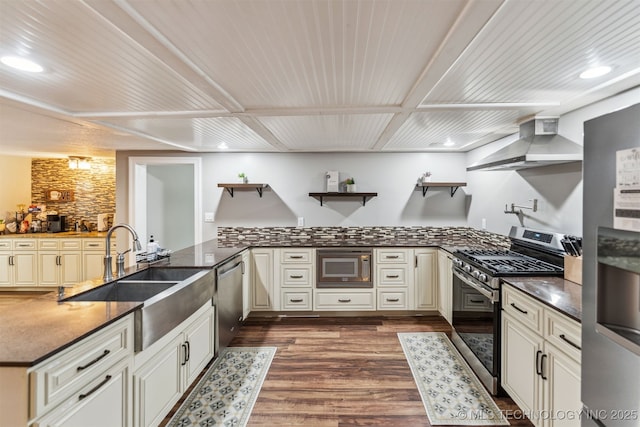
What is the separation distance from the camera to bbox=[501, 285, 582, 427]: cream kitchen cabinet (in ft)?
4.90

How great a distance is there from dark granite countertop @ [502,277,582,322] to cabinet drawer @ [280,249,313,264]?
7.30 feet

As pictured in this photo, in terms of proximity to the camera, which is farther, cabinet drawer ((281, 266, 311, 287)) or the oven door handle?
cabinet drawer ((281, 266, 311, 287))

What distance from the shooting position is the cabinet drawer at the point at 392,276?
3.82 m

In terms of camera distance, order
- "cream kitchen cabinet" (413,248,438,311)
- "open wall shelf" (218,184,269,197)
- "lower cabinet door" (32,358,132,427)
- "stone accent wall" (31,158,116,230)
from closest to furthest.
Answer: "lower cabinet door" (32,358,132,427), "cream kitchen cabinet" (413,248,438,311), "open wall shelf" (218,184,269,197), "stone accent wall" (31,158,116,230)

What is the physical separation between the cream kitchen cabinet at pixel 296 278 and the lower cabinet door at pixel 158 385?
1.84 m

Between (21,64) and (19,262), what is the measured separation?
190 inches

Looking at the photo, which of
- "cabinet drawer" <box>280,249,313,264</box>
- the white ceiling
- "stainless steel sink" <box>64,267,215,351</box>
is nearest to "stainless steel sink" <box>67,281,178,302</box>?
"stainless steel sink" <box>64,267,215,351</box>

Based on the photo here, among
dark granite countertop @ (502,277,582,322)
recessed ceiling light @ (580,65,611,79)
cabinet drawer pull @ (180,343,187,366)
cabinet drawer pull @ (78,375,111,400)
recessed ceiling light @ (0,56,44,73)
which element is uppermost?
recessed ceiling light @ (580,65,611,79)

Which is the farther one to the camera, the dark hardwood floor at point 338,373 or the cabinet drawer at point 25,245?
the cabinet drawer at point 25,245

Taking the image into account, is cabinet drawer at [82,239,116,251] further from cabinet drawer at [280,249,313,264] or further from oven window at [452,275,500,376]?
oven window at [452,275,500,376]

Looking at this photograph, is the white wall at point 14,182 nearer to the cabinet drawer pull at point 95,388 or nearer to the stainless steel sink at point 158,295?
the stainless steel sink at point 158,295

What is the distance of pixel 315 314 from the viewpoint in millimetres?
3879

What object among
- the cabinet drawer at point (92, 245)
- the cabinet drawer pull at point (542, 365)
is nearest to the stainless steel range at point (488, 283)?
the cabinet drawer pull at point (542, 365)

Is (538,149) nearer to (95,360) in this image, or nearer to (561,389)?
(561,389)
